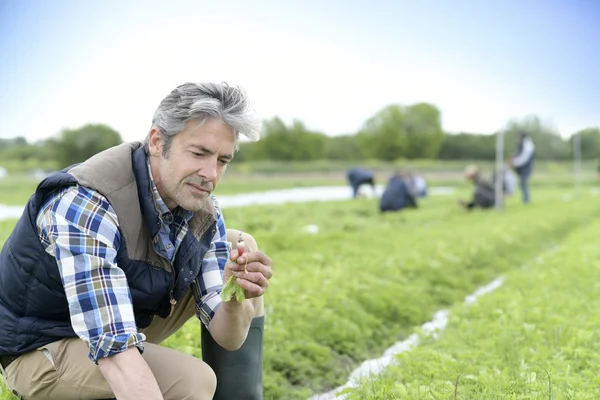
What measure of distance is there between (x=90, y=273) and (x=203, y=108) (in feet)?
2.24

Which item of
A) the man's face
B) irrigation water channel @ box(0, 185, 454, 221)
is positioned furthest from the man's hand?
irrigation water channel @ box(0, 185, 454, 221)

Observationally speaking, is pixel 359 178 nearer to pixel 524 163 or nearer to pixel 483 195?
pixel 483 195

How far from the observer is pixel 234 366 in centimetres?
296

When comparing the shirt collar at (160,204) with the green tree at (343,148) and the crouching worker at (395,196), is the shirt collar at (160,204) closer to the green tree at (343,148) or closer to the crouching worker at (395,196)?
the crouching worker at (395,196)

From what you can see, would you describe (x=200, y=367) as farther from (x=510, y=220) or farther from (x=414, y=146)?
(x=414, y=146)

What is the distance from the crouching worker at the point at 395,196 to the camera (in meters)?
13.9

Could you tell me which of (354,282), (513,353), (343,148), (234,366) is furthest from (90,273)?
(343,148)

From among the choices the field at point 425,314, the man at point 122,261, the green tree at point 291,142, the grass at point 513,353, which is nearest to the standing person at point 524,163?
the field at point 425,314

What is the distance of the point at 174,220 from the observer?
8.32 feet

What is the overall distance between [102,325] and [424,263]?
504cm

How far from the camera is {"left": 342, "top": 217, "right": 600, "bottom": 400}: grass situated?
291 cm

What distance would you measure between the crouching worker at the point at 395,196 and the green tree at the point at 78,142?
3724 cm

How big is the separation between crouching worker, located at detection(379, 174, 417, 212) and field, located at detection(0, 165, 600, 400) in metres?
4.26

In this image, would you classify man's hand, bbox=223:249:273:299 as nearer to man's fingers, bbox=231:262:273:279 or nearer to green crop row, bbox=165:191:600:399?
man's fingers, bbox=231:262:273:279
